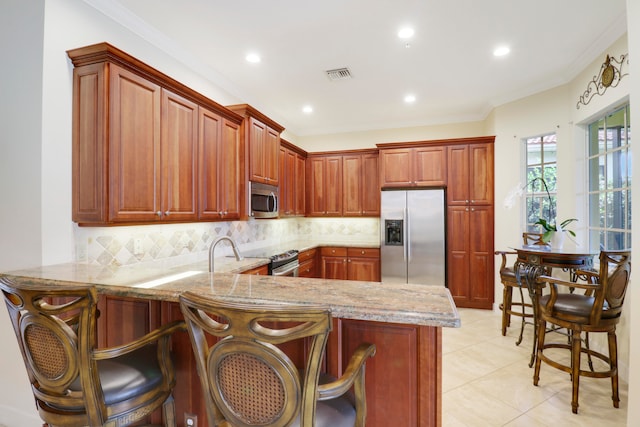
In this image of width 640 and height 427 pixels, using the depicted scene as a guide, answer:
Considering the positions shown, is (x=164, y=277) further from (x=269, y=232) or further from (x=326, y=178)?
(x=326, y=178)

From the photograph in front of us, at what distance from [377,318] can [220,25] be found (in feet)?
9.20

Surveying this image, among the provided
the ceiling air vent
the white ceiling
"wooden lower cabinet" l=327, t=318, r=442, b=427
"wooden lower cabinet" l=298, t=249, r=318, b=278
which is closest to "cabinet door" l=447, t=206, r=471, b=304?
the white ceiling

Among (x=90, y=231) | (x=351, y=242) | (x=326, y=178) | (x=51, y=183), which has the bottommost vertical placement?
(x=351, y=242)

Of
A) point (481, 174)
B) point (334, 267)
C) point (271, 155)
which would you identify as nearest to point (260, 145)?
point (271, 155)

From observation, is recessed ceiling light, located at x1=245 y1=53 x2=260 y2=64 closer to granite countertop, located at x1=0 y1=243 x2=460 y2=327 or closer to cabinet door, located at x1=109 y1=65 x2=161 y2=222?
cabinet door, located at x1=109 y1=65 x2=161 y2=222

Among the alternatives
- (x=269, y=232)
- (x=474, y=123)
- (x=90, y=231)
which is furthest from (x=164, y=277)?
(x=474, y=123)

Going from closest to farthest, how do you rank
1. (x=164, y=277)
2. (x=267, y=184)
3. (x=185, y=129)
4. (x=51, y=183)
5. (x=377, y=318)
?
(x=377, y=318), (x=164, y=277), (x=51, y=183), (x=185, y=129), (x=267, y=184)

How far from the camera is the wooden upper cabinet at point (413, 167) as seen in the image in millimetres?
4785

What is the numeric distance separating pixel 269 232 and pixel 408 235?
84.6 inches

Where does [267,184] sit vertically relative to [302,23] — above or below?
below

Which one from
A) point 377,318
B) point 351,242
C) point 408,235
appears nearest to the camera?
point 377,318

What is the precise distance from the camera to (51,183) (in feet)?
6.59

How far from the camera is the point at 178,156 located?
2.58m

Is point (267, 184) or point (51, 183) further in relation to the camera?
point (267, 184)
